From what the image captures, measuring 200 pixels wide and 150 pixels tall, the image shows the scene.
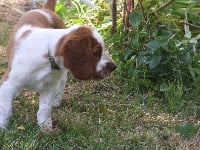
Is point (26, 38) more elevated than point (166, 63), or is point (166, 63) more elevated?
point (26, 38)

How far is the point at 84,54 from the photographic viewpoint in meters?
3.64

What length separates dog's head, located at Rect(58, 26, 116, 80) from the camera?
142 inches

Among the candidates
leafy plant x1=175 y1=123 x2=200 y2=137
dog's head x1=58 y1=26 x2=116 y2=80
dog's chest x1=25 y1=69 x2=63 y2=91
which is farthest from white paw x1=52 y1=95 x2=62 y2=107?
leafy plant x1=175 y1=123 x2=200 y2=137

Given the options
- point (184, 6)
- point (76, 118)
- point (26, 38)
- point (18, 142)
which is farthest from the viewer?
point (184, 6)

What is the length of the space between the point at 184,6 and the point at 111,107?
1.42 metres

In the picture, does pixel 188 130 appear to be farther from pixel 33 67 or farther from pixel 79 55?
pixel 33 67

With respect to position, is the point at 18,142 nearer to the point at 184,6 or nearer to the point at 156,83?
the point at 156,83

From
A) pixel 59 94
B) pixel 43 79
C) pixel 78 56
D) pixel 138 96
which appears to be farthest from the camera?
pixel 138 96

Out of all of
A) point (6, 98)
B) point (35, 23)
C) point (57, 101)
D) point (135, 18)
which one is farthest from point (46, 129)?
point (135, 18)

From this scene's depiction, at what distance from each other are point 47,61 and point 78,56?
0.27m

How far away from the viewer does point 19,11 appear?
669cm

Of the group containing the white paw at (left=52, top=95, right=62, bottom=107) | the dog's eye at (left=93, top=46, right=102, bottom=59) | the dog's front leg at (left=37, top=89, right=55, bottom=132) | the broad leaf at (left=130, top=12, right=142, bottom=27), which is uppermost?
the dog's eye at (left=93, top=46, right=102, bottom=59)

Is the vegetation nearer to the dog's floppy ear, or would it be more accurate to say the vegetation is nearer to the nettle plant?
the nettle plant

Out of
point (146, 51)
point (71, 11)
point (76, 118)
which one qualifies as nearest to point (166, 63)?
point (146, 51)
